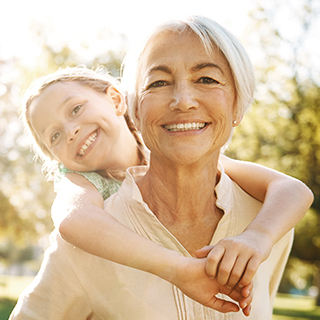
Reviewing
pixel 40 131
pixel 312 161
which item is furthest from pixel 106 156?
pixel 312 161

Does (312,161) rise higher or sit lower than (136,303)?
lower

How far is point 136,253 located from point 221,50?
1073 mm

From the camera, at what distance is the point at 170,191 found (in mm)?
2377

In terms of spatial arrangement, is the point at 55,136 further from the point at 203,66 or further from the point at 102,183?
the point at 203,66

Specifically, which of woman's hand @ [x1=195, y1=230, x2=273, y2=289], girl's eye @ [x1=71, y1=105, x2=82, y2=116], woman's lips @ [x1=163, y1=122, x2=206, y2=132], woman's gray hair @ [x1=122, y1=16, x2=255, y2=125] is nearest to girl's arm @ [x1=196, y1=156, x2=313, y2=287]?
woman's hand @ [x1=195, y1=230, x2=273, y2=289]

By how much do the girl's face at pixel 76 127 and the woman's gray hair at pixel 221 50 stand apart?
510 mm

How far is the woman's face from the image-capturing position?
7.01 ft

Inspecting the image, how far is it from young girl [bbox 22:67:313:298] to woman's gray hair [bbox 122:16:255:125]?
50 centimetres

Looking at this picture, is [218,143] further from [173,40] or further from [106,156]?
[106,156]

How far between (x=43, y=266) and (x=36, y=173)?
15606 mm

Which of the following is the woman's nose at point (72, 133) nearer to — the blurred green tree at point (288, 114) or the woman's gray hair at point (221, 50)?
the woman's gray hair at point (221, 50)

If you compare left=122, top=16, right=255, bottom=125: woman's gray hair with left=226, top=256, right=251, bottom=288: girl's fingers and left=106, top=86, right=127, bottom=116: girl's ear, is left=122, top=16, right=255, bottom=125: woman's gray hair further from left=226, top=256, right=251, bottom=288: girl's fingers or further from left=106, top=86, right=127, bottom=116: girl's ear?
left=226, top=256, right=251, bottom=288: girl's fingers

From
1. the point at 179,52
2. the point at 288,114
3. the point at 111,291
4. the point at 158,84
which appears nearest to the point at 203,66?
the point at 179,52

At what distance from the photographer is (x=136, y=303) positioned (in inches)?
83.3
